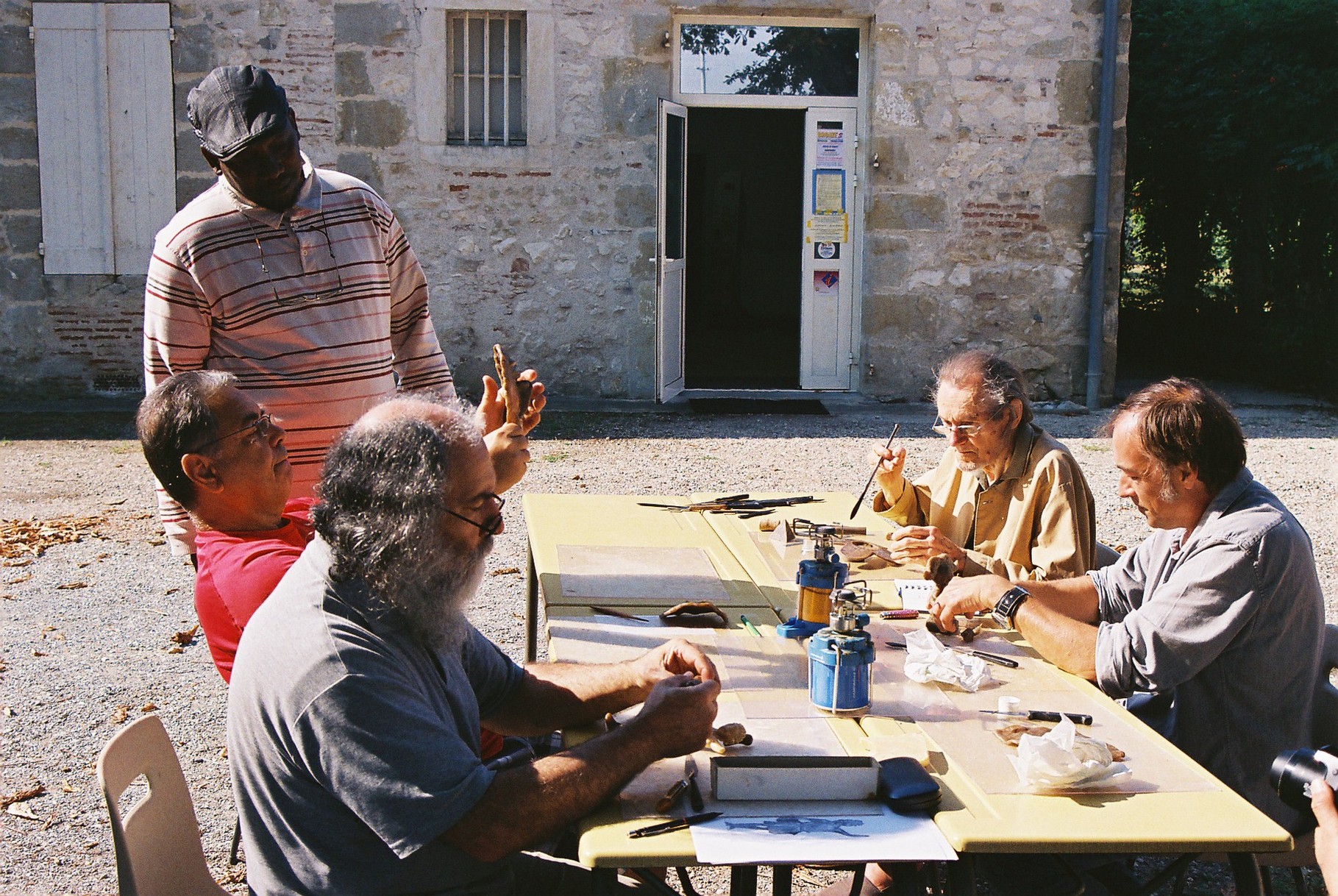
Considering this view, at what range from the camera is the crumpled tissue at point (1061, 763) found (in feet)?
7.09

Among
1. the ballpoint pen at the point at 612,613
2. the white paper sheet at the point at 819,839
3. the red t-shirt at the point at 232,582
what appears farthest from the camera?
the ballpoint pen at the point at 612,613

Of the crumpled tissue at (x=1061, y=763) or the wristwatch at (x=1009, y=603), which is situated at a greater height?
the wristwatch at (x=1009, y=603)

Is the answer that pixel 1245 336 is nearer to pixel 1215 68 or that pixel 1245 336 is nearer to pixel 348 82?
pixel 1215 68

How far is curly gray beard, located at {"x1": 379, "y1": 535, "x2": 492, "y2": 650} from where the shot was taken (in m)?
2.09

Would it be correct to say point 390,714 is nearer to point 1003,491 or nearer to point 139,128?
point 1003,491

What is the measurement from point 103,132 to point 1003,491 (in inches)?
363

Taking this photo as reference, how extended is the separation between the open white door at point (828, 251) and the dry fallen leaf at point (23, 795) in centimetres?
822

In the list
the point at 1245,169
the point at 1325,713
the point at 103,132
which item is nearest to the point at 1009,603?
the point at 1325,713

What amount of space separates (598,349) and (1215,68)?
20.8 feet

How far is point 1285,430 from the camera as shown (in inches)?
400

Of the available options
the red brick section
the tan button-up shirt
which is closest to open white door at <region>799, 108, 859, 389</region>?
the red brick section

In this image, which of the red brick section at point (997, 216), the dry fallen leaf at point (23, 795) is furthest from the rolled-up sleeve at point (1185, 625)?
the red brick section at point (997, 216)

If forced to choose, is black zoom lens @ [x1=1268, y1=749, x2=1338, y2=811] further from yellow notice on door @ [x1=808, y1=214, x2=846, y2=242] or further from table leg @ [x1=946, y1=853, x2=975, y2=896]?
yellow notice on door @ [x1=808, y1=214, x2=846, y2=242]

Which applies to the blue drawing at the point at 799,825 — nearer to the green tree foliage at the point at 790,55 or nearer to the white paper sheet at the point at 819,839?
the white paper sheet at the point at 819,839
